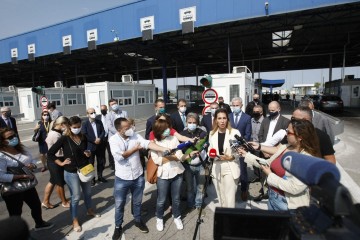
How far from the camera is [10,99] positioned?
28.8m

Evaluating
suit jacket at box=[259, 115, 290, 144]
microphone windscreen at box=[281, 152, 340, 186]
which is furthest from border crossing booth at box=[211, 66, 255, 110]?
microphone windscreen at box=[281, 152, 340, 186]

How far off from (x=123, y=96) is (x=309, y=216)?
20.9 meters

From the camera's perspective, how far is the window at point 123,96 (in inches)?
790

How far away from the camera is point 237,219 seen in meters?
1.40

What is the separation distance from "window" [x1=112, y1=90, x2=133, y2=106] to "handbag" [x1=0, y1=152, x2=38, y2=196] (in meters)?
17.0

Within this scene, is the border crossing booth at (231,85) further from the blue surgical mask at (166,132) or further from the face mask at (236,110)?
the blue surgical mask at (166,132)

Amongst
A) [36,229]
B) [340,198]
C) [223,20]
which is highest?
[223,20]

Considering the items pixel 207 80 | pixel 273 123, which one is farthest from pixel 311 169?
pixel 207 80

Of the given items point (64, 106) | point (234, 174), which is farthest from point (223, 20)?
point (64, 106)

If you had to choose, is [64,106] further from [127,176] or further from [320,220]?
[320,220]

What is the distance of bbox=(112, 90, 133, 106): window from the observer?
20.1 metres

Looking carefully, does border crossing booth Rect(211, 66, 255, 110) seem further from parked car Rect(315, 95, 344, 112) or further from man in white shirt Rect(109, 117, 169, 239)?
parked car Rect(315, 95, 344, 112)

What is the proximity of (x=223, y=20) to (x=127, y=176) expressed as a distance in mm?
14513

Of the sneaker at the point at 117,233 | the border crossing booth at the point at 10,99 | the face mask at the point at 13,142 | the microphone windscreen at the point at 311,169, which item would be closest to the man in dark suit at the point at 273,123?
the sneaker at the point at 117,233
